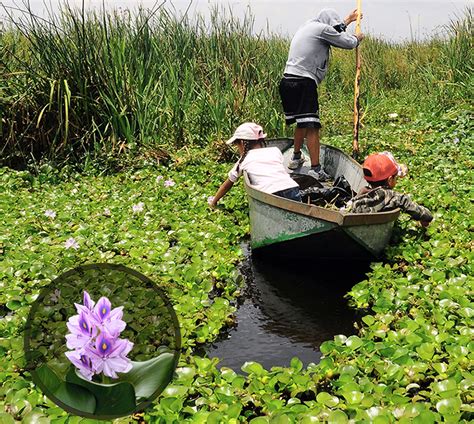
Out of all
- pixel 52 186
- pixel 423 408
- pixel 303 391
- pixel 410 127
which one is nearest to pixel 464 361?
pixel 423 408

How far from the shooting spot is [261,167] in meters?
4.89

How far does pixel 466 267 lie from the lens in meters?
3.82

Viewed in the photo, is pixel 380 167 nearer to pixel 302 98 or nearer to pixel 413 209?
pixel 413 209

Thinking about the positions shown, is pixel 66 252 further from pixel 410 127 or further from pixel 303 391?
pixel 410 127

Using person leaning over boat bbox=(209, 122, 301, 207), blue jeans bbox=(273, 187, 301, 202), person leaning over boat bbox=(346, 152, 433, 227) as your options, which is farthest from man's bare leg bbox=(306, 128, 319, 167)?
person leaning over boat bbox=(346, 152, 433, 227)

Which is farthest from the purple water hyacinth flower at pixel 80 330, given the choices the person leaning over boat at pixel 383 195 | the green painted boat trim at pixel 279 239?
the person leaning over boat at pixel 383 195

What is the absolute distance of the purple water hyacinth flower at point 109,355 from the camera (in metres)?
1.28

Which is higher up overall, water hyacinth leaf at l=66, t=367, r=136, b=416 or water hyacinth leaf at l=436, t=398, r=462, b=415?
water hyacinth leaf at l=66, t=367, r=136, b=416

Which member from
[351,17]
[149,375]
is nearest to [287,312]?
[149,375]

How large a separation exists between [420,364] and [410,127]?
23.9 feet

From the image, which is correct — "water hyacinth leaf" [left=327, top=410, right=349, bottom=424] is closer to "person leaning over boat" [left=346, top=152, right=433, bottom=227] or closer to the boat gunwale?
the boat gunwale

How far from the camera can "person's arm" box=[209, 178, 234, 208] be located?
214 inches

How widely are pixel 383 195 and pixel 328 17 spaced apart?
2.64 meters

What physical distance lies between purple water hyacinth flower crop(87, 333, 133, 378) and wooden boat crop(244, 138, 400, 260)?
8.61 feet
